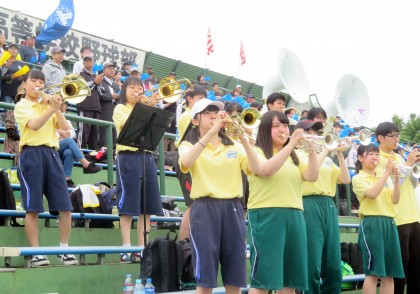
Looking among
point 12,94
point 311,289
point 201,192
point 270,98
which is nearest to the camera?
point 201,192

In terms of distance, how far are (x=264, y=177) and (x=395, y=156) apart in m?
2.51

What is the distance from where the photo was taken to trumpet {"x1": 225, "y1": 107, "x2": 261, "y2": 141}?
467 cm

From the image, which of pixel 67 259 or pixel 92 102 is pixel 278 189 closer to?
pixel 67 259

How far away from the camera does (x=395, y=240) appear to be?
625 cm

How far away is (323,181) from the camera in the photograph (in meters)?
5.67

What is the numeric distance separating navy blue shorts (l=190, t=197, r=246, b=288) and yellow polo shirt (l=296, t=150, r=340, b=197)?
1126 mm

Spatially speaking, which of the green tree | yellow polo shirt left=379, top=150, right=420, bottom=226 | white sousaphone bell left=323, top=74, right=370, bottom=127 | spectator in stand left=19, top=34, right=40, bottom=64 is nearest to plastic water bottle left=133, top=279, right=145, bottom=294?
yellow polo shirt left=379, top=150, right=420, bottom=226

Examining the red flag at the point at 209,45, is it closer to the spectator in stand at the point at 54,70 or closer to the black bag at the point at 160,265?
the spectator in stand at the point at 54,70

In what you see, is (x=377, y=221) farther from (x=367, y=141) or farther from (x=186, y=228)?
(x=186, y=228)

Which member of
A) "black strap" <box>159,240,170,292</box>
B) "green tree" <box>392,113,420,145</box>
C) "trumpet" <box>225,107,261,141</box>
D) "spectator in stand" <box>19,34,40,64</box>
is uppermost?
"green tree" <box>392,113,420,145</box>

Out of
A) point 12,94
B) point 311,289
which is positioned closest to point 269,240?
point 311,289

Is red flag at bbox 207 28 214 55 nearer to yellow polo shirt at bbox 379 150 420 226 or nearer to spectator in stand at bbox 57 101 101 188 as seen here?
spectator in stand at bbox 57 101 101 188

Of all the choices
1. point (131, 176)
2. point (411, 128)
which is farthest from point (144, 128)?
point (411, 128)

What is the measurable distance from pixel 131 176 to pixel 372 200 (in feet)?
7.98
